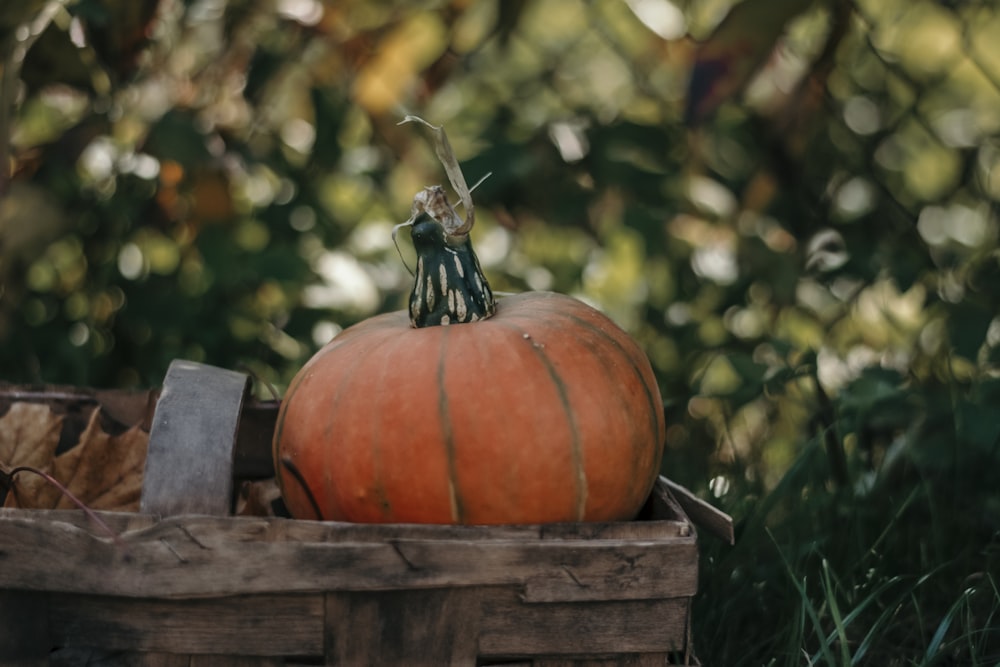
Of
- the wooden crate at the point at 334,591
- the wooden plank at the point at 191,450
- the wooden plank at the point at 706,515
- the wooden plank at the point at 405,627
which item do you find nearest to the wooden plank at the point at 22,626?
the wooden crate at the point at 334,591

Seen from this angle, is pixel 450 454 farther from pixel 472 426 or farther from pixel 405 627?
pixel 405 627

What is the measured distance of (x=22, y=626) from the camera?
1017 mm

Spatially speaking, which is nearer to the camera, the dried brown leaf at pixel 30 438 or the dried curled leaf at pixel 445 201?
the dried curled leaf at pixel 445 201

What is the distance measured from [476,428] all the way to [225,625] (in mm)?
280

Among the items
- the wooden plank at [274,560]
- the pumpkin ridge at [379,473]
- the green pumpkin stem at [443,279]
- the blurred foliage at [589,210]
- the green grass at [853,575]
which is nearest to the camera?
the wooden plank at [274,560]

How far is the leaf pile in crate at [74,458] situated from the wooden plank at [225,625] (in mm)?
348

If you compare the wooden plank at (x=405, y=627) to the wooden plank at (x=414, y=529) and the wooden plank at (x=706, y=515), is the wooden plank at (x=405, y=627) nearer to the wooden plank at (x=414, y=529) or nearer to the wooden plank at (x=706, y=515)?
the wooden plank at (x=414, y=529)

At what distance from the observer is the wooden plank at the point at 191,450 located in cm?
107

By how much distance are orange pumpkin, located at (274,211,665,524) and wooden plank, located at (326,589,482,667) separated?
108 millimetres

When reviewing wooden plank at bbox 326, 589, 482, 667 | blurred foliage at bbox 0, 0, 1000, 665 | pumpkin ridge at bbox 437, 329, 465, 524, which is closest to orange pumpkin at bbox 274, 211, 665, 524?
pumpkin ridge at bbox 437, 329, 465, 524

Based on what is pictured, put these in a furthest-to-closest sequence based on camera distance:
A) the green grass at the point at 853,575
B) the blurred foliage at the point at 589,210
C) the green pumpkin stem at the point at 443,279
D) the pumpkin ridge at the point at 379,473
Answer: the blurred foliage at the point at 589,210 → the green grass at the point at 853,575 → the green pumpkin stem at the point at 443,279 → the pumpkin ridge at the point at 379,473

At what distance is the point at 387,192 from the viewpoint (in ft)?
7.26

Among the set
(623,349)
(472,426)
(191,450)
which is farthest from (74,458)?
(623,349)

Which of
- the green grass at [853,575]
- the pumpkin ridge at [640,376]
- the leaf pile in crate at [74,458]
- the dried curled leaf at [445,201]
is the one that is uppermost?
the dried curled leaf at [445,201]
